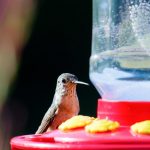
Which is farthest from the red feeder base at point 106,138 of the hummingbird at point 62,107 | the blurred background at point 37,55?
the blurred background at point 37,55

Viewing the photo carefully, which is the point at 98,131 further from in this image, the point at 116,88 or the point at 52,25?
the point at 52,25

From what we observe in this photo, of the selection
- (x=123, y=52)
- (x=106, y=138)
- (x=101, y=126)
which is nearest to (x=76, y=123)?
(x=101, y=126)

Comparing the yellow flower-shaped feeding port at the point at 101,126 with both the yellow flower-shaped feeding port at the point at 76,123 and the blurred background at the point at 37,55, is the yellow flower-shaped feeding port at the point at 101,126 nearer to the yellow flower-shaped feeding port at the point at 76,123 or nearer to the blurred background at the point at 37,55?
the yellow flower-shaped feeding port at the point at 76,123

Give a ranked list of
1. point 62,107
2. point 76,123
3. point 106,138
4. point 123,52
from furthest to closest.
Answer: point 62,107 < point 123,52 < point 76,123 < point 106,138

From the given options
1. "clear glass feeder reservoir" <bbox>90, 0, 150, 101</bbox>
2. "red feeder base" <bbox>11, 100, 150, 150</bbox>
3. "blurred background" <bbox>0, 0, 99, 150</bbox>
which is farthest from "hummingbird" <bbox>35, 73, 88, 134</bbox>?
"red feeder base" <bbox>11, 100, 150, 150</bbox>

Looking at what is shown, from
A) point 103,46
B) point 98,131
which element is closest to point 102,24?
point 103,46

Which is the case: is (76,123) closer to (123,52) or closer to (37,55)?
(123,52)

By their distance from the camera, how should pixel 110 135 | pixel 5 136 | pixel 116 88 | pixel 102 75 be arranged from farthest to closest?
pixel 5 136
pixel 102 75
pixel 116 88
pixel 110 135
